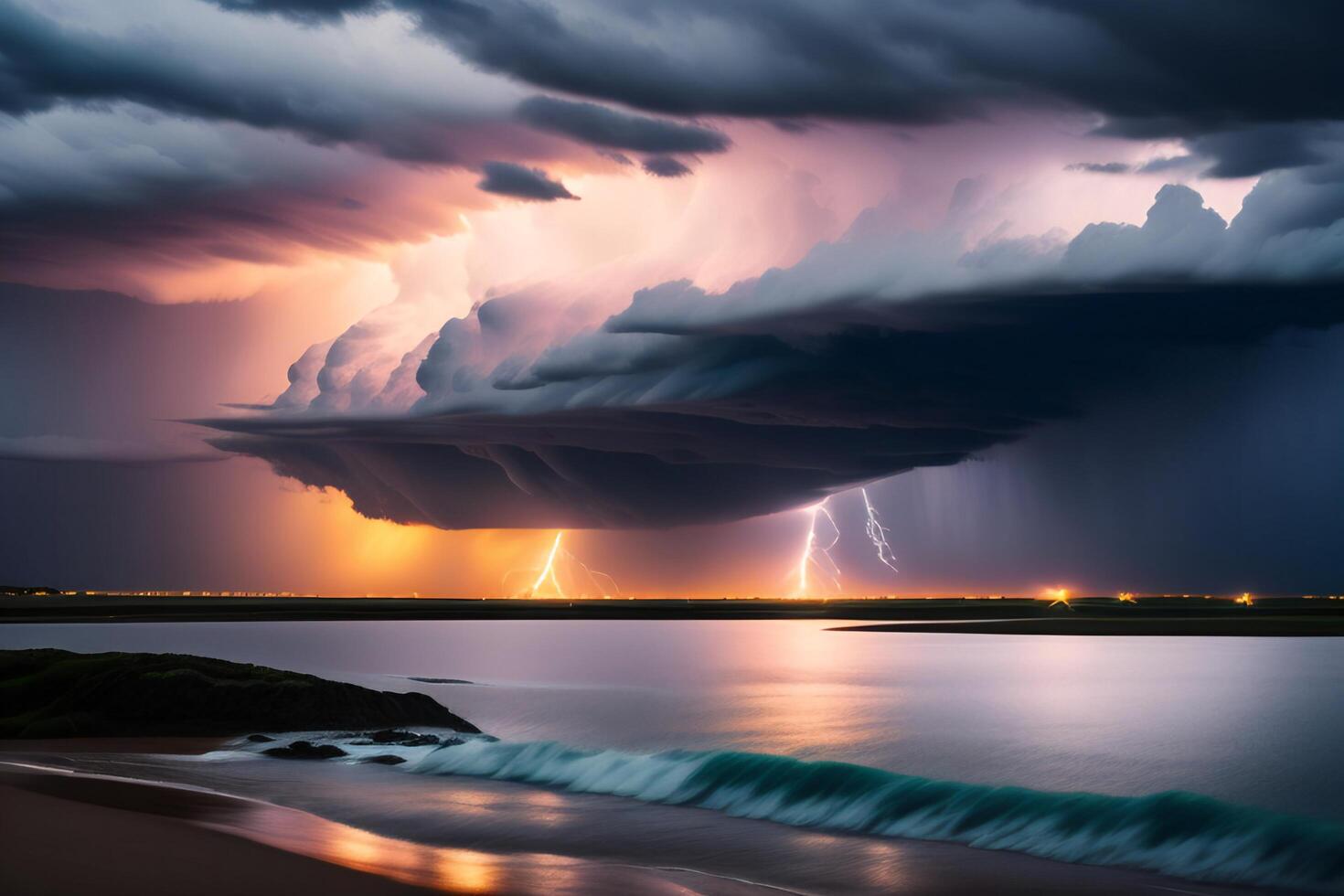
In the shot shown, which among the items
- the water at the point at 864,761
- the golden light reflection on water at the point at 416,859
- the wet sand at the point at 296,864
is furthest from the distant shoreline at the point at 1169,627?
the golden light reflection on water at the point at 416,859

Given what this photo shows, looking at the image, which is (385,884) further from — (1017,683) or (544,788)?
(1017,683)

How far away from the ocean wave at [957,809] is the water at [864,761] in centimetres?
7

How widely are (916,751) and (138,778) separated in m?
24.1

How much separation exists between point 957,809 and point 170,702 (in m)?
24.1

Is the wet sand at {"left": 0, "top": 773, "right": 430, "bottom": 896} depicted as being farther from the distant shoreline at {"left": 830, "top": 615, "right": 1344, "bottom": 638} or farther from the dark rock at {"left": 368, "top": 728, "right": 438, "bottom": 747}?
the distant shoreline at {"left": 830, "top": 615, "right": 1344, "bottom": 638}

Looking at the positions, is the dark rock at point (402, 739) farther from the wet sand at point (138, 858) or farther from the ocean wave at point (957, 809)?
the wet sand at point (138, 858)

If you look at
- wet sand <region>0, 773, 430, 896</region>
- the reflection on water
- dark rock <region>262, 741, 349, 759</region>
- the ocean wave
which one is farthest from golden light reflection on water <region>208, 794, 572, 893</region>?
dark rock <region>262, 741, 349, 759</region>

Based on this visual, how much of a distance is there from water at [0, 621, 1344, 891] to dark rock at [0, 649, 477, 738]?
15.6 ft

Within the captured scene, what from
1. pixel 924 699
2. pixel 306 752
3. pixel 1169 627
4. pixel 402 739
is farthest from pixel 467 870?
pixel 1169 627

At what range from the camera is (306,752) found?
32281 mm

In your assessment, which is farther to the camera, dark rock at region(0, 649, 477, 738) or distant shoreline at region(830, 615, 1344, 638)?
distant shoreline at region(830, 615, 1344, 638)

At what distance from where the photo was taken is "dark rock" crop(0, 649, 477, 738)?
3662 cm

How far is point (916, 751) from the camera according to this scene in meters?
40.1

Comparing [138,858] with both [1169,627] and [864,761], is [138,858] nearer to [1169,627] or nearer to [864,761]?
[864,761]
